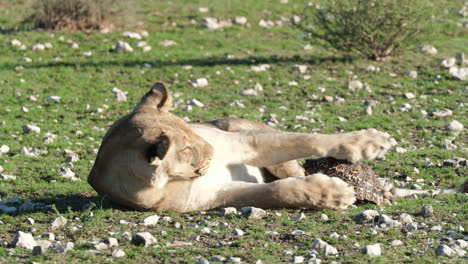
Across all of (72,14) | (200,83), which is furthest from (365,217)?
(72,14)

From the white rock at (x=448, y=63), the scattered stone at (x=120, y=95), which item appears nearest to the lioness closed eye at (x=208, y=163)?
the scattered stone at (x=120, y=95)

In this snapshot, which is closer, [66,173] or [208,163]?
[208,163]

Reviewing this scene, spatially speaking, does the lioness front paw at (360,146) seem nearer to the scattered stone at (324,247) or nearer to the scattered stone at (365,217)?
the scattered stone at (365,217)

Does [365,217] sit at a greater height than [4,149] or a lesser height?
greater

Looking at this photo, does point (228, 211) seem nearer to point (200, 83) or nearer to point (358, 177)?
point (358, 177)

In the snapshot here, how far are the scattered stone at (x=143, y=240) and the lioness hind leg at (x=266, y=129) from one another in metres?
2.04

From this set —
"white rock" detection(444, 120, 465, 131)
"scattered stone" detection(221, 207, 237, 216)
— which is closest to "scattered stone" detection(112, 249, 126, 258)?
"scattered stone" detection(221, 207, 237, 216)

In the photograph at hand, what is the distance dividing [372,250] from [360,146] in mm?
1737

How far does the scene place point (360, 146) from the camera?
287 inches

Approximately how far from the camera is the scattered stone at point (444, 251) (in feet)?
18.7

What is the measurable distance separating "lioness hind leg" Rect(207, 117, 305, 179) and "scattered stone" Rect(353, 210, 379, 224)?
109 centimetres

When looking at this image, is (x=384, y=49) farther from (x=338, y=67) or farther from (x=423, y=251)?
(x=423, y=251)

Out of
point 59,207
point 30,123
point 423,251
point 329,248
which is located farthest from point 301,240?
point 30,123

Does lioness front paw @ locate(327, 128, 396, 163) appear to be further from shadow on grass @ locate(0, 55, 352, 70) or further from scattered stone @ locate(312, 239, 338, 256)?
shadow on grass @ locate(0, 55, 352, 70)
